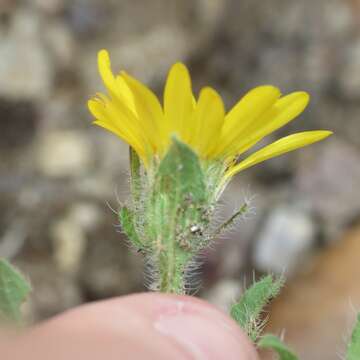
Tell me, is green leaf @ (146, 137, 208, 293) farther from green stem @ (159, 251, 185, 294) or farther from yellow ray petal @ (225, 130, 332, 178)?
yellow ray petal @ (225, 130, 332, 178)

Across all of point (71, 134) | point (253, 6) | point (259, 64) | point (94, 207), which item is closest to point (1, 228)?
point (94, 207)

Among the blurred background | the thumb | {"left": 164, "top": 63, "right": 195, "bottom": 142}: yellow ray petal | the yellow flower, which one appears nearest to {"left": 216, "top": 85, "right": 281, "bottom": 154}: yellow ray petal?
the yellow flower

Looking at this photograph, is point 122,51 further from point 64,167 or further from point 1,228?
point 1,228

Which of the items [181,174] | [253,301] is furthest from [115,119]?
[253,301]

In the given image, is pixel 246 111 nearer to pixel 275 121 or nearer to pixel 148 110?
pixel 275 121

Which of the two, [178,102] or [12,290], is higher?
[178,102]

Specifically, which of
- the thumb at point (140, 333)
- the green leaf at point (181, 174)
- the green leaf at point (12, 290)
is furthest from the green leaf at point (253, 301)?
the green leaf at point (12, 290)
